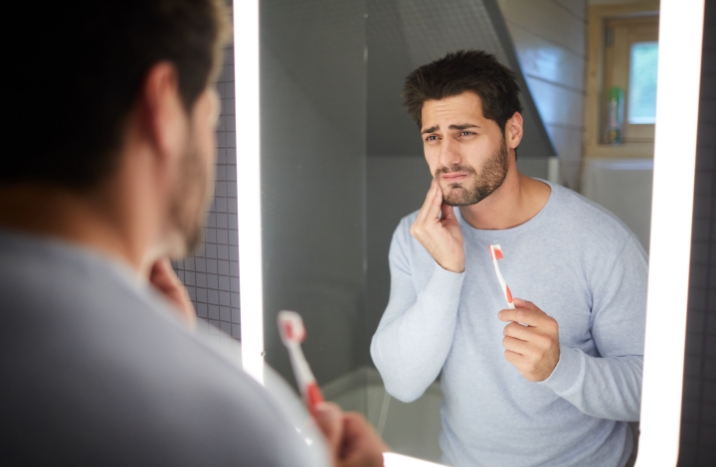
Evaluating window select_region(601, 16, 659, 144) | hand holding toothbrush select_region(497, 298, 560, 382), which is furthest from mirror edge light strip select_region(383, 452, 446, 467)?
window select_region(601, 16, 659, 144)

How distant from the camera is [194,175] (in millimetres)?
394

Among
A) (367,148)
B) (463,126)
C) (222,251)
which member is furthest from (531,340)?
(222,251)

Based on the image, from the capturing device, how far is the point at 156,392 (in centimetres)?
28

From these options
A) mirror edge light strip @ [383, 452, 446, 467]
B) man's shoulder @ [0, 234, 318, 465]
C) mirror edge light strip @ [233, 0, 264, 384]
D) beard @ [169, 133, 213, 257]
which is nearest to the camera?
man's shoulder @ [0, 234, 318, 465]

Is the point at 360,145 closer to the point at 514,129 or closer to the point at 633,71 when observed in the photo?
the point at 514,129

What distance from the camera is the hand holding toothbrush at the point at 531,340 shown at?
0.84 meters

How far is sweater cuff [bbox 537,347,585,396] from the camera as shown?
0.83 metres

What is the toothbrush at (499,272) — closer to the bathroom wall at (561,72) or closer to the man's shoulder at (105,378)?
the bathroom wall at (561,72)

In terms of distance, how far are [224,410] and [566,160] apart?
681mm

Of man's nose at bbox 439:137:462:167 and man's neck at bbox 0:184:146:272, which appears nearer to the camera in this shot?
man's neck at bbox 0:184:146:272

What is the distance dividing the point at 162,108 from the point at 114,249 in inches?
3.6

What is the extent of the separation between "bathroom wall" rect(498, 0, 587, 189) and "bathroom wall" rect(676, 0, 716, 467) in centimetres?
16

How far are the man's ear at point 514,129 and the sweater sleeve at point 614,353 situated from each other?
21cm

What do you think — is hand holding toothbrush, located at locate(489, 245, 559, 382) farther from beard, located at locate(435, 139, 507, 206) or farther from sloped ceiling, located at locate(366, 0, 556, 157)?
sloped ceiling, located at locate(366, 0, 556, 157)
